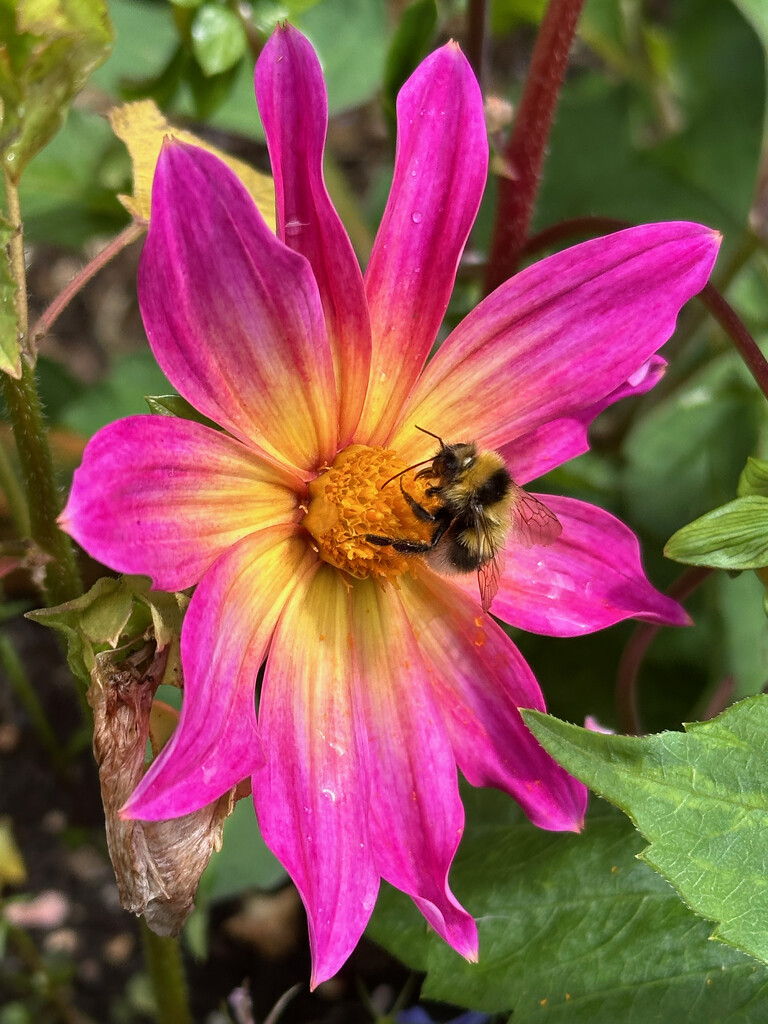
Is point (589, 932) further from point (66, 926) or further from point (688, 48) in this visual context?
point (688, 48)

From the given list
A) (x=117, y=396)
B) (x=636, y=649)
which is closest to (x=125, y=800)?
(x=636, y=649)

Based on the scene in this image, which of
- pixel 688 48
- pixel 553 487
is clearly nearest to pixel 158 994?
pixel 553 487

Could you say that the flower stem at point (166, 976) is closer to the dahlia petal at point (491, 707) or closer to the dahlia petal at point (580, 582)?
the dahlia petal at point (491, 707)

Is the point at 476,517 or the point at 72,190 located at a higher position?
the point at 72,190

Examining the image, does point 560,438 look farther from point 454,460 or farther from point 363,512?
point 363,512

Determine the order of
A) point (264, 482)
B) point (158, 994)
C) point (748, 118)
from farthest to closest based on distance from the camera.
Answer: point (748, 118) → point (158, 994) → point (264, 482)

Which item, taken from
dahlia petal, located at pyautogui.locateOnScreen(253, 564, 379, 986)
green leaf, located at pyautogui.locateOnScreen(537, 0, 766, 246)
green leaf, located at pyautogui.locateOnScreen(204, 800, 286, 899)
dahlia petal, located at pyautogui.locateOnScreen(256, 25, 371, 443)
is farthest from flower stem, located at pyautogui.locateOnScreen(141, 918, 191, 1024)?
green leaf, located at pyautogui.locateOnScreen(537, 0, 766, 246)

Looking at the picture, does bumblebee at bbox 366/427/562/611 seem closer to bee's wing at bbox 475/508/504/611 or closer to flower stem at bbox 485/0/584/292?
bee's wing at bbox 475/508/504/611
